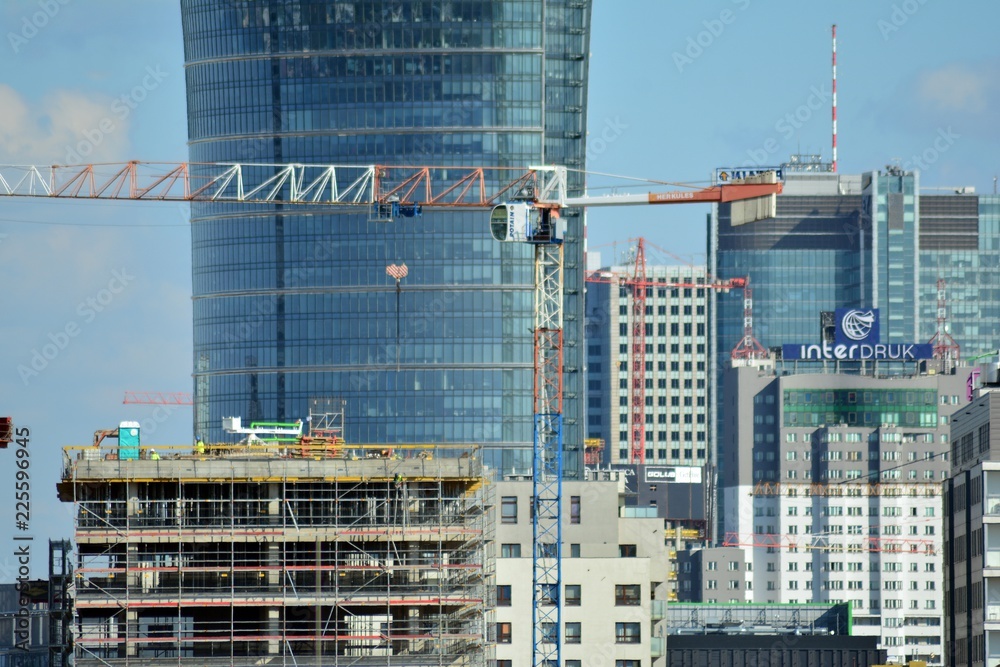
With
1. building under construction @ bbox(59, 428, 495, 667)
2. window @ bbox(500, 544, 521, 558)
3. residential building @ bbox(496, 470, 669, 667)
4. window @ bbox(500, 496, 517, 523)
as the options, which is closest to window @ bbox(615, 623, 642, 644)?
residential building @ bbox(496, 470, 669, 667)

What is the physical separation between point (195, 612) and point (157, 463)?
9802 millimetres

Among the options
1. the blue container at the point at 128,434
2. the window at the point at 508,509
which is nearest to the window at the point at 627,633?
the window at the point at 508,509

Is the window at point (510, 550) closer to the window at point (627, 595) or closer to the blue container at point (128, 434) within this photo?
the window at point (627, 595)

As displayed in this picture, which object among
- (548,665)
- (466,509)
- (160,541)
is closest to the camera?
(160,541)

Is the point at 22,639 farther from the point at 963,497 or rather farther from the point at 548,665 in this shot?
the point at 963,497

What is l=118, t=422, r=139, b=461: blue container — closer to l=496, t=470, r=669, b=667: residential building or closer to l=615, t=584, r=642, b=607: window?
l=496, t=470, r=669, b=667: residential building

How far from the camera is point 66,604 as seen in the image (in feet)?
511

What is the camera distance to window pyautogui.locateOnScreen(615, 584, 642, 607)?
17788 centimetres

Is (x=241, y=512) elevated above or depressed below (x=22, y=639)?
above

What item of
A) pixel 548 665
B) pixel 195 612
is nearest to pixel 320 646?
pixel 195 612

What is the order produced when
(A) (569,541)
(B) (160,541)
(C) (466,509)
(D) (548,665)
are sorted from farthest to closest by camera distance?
(A) (569,541)
(D) (548,665)
(C) (466,509)
(B) (160,541)

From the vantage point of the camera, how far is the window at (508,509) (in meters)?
191

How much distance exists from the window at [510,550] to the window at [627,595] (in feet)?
41.1

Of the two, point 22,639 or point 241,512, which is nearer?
point 241,512
